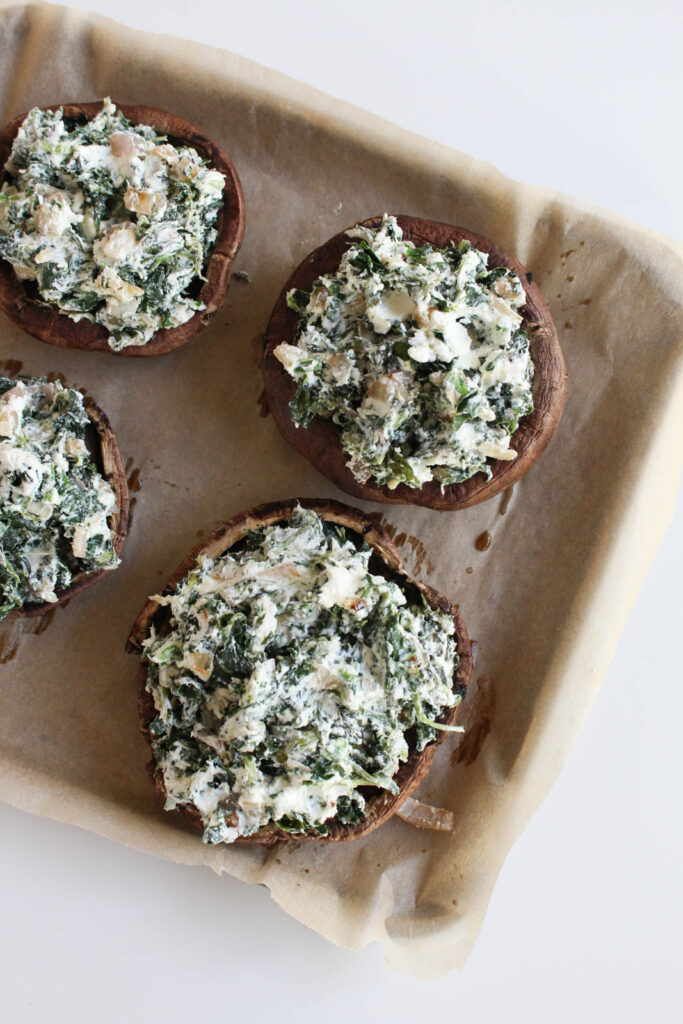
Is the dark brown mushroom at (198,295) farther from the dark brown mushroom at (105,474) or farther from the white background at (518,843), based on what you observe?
the white background at (518,843)

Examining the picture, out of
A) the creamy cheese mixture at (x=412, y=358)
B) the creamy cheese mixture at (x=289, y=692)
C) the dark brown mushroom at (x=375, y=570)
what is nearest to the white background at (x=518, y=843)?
the dark brown mushroom at (x=375, y=570)

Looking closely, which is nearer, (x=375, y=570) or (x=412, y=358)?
(x=412, y=358)

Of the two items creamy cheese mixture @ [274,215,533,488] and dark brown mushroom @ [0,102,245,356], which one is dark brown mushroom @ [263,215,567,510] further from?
dark brown mushroom @ [0,102,245,356]

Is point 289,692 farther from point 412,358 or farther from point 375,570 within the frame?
Result: point 412,358

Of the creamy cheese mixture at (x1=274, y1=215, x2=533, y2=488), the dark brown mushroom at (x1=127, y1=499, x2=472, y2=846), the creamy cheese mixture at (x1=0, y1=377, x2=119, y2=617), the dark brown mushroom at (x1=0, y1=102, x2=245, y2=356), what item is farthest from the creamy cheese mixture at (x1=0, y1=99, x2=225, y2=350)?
the dark brown mushroom at (x1=127, y1=499, x2=472, y2=846)

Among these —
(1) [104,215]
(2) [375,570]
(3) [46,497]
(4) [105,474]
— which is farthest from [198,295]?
(2) [375,570]

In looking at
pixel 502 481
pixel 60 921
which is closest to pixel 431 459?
pixel 502 481

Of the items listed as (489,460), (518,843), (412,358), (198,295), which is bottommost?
(518,843)
